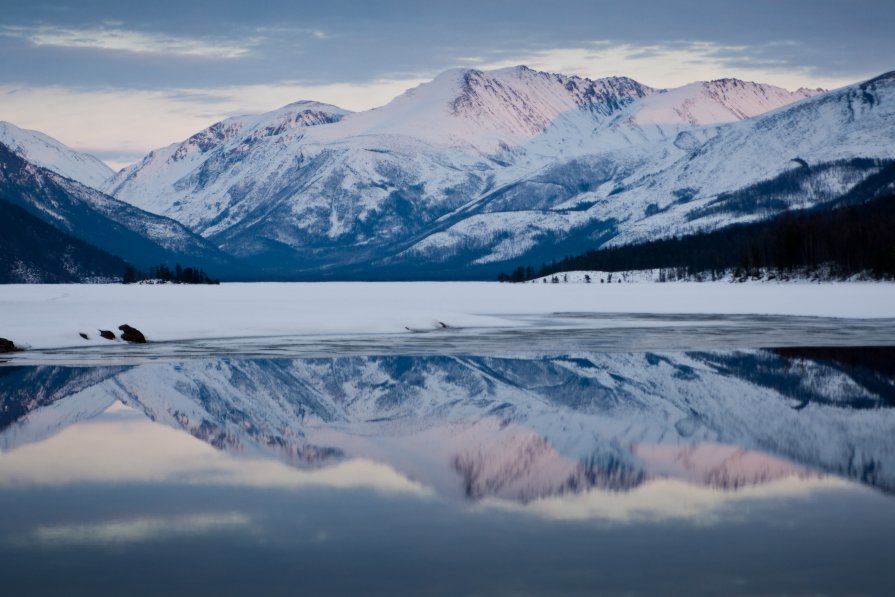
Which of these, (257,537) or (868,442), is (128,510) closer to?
(257,537)

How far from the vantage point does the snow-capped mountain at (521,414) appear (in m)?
20.6

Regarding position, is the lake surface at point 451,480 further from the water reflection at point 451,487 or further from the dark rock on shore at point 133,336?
the dark rock on shore at point 133,336

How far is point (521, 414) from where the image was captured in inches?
1102

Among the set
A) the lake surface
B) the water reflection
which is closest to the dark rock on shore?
the lake surface

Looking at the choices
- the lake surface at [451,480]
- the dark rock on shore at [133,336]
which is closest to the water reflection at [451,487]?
the lake surface at [451,480]

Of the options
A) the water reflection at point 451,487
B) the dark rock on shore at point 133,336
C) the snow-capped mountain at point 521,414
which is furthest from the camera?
the dark rock on shore at point 133,336

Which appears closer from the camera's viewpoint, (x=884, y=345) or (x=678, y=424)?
(x=678, y=424)

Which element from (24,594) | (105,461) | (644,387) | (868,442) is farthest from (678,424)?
(24,594)

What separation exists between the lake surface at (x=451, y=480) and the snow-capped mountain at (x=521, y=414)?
0.12m

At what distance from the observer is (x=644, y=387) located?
33031 millimetres

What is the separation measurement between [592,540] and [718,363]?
84.5ft

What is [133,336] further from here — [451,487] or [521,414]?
[451,487]

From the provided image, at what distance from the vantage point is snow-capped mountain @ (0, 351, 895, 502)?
810 inches

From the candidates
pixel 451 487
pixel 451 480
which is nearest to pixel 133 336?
pixel 451 480
